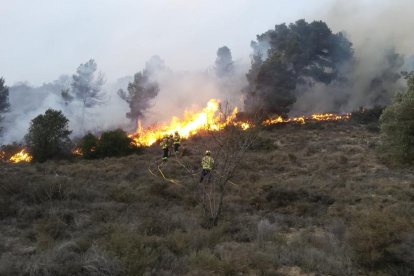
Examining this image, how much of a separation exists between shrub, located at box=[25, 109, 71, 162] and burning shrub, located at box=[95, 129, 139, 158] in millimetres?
3032

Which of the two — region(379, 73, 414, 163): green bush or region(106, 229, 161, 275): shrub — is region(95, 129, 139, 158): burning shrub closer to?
region(379, 73, 414, 163): green bush

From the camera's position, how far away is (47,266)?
6793 millimetres

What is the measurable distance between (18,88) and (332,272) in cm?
11878

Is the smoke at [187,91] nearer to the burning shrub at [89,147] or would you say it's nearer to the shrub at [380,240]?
the burning shrub at [89,147]

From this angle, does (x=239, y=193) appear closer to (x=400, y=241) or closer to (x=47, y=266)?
(x=400, y=241)

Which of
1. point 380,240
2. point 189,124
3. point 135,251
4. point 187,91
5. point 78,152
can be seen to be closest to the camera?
point 135,251

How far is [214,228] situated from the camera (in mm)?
10953

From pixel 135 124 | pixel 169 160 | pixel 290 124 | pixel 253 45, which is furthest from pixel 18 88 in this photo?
pixel 169 160

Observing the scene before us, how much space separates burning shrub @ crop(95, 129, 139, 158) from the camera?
33719 mm

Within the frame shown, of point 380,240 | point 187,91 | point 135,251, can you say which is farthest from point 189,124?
point 135,251

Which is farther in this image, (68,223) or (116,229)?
(68,223)

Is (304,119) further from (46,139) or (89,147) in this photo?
(46,139)

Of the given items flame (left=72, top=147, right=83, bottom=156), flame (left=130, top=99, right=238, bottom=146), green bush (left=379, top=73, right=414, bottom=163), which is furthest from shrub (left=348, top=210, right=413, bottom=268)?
flame (left=130, top=99, right=238, bottom=146)

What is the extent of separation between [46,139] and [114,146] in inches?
215
